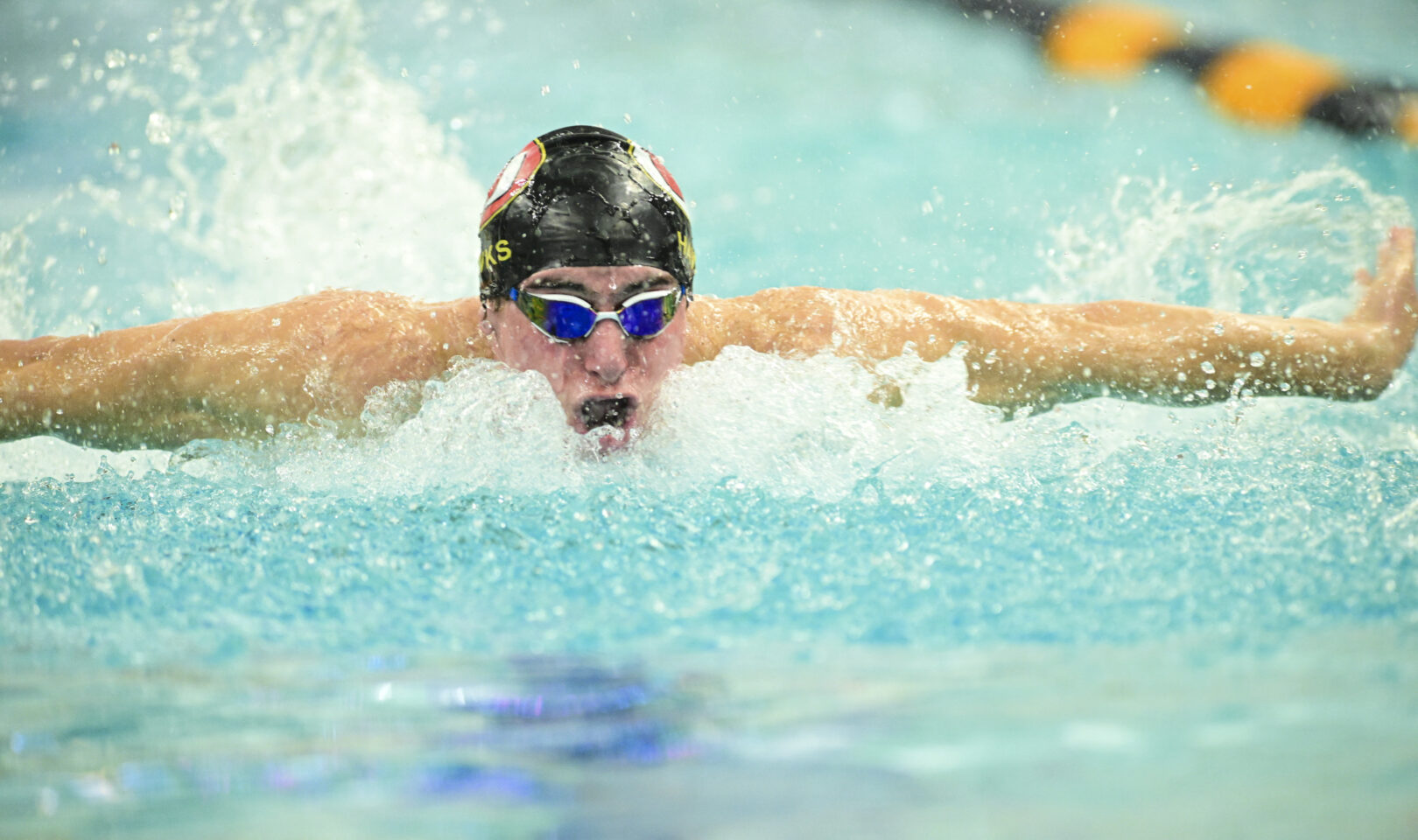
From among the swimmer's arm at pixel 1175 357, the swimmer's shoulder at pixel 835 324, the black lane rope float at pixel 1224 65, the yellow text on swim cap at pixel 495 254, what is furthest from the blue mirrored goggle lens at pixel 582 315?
the black lane rope float at pixel 1224 65

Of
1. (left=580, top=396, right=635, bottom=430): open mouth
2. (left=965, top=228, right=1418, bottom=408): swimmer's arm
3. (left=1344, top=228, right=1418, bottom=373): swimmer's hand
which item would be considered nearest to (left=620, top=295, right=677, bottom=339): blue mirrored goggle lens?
(left=580, top=396, right=635, bottom=430): open mouth

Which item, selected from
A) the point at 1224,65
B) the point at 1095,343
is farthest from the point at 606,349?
the point at 1224,65

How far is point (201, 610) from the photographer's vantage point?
144 centimetres

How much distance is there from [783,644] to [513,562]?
0.47 meters

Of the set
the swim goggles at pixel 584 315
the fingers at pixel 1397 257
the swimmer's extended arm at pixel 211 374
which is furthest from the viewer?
the fingers at pixel 1397 257

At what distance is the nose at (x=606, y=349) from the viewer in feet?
6.63

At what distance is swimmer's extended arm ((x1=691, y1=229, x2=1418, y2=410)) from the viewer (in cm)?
229

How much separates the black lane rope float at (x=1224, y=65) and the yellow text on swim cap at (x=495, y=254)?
12.6 ft

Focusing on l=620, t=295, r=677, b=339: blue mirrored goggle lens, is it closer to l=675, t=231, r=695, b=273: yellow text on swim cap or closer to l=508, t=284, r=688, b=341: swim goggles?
l=508, t=284, r=688, b=341: swim goggles

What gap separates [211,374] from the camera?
2248mm

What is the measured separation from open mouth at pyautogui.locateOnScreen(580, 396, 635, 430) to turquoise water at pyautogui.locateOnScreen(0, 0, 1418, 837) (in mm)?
68

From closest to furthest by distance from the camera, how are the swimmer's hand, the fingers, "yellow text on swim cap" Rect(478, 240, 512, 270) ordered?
"yellow text on swim cap" Rect(478, 240, 512, 270)
the swimmer's hand
the fingers

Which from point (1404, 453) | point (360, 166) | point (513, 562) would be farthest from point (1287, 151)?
point (513, 562)

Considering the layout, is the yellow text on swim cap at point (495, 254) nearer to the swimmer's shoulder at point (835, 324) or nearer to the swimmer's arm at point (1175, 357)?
the swimmer's shoulder at point (835, 324)
